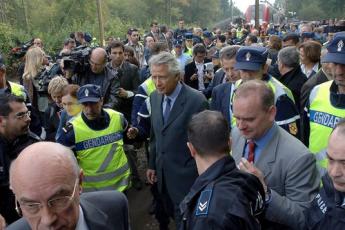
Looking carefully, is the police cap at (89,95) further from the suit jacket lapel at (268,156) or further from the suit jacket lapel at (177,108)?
the suit jacket lapel at (268,156)

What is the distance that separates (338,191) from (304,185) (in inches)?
11.4

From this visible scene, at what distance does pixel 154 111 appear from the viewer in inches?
156

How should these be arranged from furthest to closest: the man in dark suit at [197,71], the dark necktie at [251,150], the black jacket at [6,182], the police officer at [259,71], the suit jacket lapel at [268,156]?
the man in dark suit at [197,71] → the police officer at [259,71] → the black jacket at [6,182] → the dark necktie at [251,150] → the suit jacket lapel at [268,156]

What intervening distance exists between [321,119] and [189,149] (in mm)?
1140

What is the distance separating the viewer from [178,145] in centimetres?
374

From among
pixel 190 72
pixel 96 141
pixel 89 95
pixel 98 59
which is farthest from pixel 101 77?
pixel 190 72

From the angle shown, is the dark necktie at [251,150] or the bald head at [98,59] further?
the bald head at [98,59]

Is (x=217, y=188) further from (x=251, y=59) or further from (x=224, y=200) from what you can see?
(x=251, y=59)

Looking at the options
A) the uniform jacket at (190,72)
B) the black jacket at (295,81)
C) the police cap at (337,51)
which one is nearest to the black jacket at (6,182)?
the police cap at (337,51)

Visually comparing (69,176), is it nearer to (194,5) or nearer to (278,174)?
(278,174)

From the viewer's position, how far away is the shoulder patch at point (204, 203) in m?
1.94

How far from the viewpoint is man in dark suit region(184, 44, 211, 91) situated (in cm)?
754

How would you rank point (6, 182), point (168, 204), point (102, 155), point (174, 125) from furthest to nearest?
point (168, 204), point (102, 155), point (174, 125), point (6, 182)

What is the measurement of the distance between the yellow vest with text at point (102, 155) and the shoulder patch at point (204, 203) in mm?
2075
